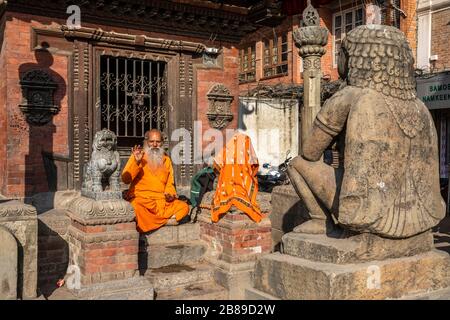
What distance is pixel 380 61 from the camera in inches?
132

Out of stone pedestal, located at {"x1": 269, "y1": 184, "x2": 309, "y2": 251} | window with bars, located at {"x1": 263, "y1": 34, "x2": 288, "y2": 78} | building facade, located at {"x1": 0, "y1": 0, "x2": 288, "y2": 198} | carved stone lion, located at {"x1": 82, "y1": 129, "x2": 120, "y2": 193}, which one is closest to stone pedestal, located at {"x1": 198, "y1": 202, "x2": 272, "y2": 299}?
stone pedestal, located at {"x1": 269, "y1": 184, "x2": 309, "y2": 251}

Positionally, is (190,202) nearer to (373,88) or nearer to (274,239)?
(274,239)

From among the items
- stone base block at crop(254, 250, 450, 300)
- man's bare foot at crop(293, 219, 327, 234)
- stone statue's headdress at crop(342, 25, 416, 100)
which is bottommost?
stone base block at crop(254, 250, 450, 300)

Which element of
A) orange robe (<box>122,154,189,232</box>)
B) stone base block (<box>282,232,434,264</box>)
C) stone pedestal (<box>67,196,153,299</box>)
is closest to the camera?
stone base block (<box>282,232,434,264</box>)

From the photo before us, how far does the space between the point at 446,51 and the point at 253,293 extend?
12978mm

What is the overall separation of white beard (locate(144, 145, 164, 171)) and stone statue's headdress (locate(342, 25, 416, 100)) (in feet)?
14.3

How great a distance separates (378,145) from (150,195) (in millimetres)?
4353

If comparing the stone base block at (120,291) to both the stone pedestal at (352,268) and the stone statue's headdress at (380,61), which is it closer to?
the stone pedestal at (352,268)

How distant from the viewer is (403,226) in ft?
11.0

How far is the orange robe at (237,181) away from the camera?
21.7 feet

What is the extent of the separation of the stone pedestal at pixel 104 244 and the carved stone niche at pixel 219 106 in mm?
4510

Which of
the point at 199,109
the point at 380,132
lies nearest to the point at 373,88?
the point at 380,132

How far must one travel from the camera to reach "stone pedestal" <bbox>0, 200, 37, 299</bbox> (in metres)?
4.86

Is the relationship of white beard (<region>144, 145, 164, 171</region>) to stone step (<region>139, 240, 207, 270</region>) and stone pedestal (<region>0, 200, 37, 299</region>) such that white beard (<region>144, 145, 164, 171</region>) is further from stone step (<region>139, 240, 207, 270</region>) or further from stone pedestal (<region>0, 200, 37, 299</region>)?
stone pedestal (<region>0, 200, 37, 299</region>)
